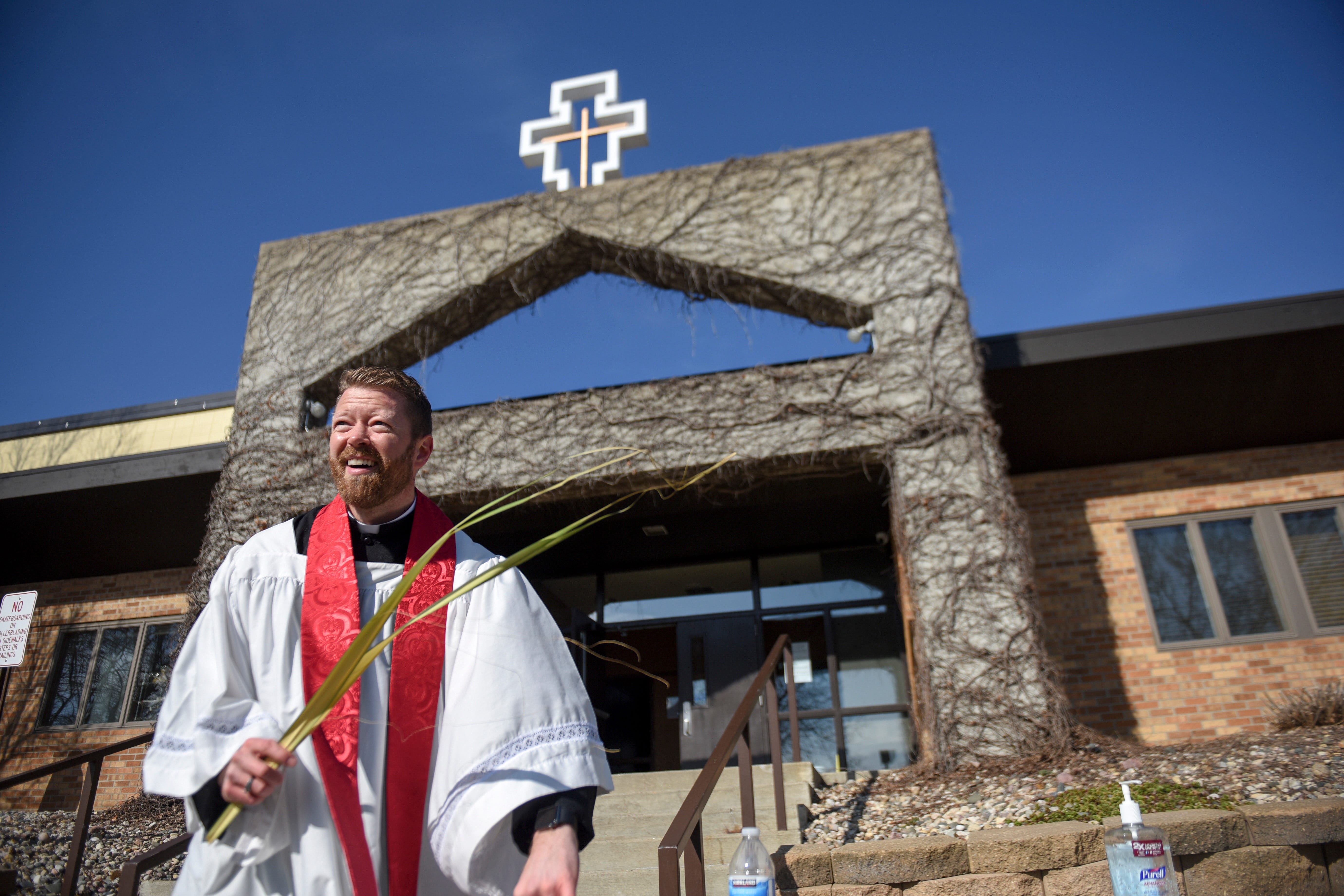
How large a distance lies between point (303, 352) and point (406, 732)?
24.8 feet

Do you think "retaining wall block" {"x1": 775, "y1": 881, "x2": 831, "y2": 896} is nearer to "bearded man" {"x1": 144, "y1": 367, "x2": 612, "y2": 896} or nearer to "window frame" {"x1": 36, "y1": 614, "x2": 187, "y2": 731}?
"bearded man" {"x1": 144, "y1": 367, "x2": 612, "y2": 896}

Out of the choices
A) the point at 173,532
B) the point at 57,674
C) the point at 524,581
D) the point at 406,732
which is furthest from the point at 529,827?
the point at 57,674

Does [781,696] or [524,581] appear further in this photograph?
[781,696]

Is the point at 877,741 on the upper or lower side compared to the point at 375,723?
upper

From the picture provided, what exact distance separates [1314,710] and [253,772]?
24.0ft

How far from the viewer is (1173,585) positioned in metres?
8.09

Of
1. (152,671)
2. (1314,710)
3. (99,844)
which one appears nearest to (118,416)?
(152,671)

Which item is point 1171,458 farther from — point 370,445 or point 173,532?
point 173,532

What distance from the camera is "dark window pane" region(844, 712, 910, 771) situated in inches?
345

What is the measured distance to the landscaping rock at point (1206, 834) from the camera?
374 centimetres

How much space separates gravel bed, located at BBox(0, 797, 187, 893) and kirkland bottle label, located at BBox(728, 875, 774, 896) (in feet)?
12.4

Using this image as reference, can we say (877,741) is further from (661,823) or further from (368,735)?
(368,735)

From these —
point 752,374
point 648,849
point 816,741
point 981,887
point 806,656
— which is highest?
point 752,374

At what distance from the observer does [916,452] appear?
6.75m
